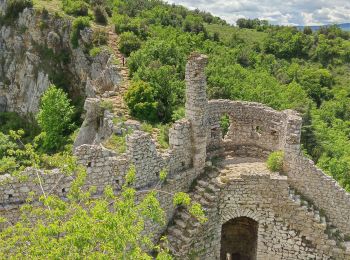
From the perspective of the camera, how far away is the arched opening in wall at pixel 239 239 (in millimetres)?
18422

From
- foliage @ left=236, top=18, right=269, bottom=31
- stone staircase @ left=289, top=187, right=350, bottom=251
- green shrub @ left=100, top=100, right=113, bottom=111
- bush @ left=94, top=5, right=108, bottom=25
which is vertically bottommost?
stone staircase @ left=289, top=187, right=350, bottom=251

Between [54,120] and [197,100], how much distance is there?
1872 centimetres

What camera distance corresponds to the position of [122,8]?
5394 centimetres

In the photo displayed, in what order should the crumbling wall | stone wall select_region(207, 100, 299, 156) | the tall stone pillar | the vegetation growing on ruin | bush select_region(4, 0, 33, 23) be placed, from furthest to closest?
1. bush select_region(4, 0, 33, 23)
2. the vegetation growing on ruin
3. stone wall select_region(207, 100, 299, 156)
4. the crumbling wall
5. the tall stone pillar

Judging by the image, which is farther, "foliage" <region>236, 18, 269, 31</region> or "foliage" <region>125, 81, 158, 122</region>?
"foliage" <region>236, 18, 269, 31</region>

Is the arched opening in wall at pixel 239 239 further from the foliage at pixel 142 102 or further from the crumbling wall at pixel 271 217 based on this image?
the foliage at pixel 142 102

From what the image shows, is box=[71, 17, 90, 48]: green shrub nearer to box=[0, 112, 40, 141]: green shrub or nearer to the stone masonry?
box=[0, 112, 40, 141]: green shrub

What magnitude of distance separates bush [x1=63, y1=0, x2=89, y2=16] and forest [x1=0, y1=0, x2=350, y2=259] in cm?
10

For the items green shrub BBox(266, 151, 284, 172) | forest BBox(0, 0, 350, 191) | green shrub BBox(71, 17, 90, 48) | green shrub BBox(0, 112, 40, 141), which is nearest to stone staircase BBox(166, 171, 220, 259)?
green shrub BBox(266, 151, 284, 172)

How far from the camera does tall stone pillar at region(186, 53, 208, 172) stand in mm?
15766

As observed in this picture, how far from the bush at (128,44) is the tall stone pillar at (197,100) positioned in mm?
21785

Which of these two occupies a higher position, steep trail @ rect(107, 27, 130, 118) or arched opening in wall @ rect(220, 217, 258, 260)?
steep trail @ rect(107, 27, 130, 118)

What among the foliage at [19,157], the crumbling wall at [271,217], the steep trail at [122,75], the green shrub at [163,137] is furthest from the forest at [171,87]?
the crumbling wall at [271,217]

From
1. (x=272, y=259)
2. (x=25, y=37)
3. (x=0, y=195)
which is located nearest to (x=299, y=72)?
(x=25, y=37)
